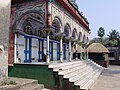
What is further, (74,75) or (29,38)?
(29,38)

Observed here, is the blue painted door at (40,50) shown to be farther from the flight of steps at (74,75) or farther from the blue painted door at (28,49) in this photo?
the flight of steps at (74,75)

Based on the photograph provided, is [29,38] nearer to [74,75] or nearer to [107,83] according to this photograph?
[74,75]

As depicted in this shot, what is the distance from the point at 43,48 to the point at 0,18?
838 centimetres

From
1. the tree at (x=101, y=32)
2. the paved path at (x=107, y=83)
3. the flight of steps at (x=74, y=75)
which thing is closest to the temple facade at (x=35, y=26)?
the flight of steps at (x=74, y=75)

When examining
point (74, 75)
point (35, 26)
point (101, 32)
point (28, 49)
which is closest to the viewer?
point (74, 75)

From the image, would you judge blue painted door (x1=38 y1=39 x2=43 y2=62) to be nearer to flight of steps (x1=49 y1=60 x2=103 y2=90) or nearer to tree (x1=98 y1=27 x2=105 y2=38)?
flight of steps (x1=49 y1=60 x2=103 y2=90)

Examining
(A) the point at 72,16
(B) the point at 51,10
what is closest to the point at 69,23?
(A) the point at 72,16

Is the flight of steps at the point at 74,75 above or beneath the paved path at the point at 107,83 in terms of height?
above

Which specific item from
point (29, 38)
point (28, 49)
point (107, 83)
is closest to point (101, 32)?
point (29, 38)

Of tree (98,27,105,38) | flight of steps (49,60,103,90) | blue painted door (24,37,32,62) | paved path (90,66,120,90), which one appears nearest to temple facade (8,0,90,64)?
blue painted door (24,37,32,62)

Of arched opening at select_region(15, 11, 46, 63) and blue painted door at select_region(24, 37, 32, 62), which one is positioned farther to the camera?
blue painted door at select_region(24, 37, 32, 62)

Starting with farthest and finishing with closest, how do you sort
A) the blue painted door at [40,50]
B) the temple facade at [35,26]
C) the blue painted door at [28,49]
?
the blue painted door at [40,50] → the blue painted door at [28,49] → the temple facade at [35,26]

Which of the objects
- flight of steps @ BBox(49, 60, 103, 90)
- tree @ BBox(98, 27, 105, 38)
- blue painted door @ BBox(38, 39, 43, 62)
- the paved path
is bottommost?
the paved path

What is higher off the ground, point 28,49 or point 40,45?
point 40,45
